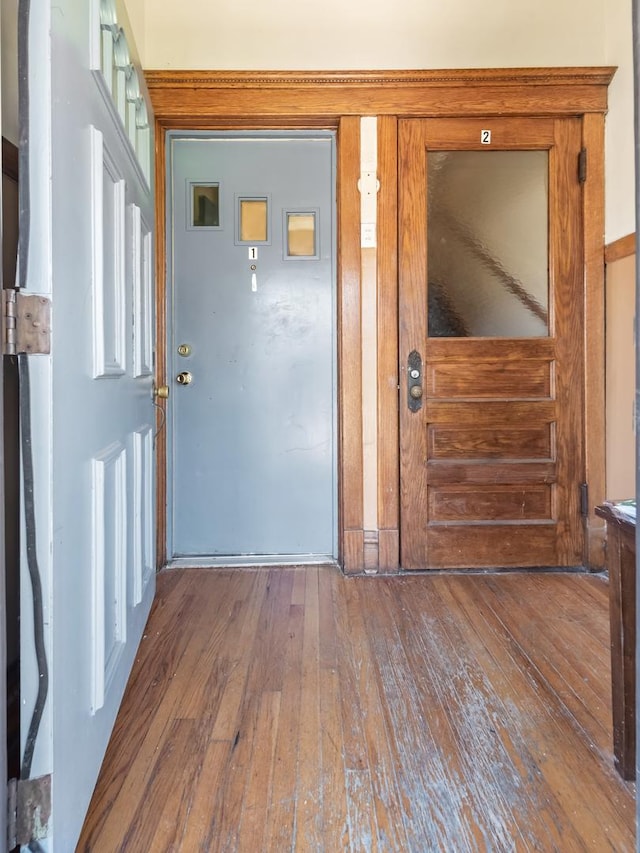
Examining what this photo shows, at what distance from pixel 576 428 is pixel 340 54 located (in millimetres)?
1965

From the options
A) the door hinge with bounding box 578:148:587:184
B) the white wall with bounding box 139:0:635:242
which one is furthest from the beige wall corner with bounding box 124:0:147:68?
the door hinge with bounding box 578:148:587:184

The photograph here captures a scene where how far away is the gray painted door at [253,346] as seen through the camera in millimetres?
2314

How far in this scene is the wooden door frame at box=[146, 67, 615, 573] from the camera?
219cm

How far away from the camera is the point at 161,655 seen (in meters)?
1.60

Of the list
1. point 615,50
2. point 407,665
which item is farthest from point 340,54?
point 407,665

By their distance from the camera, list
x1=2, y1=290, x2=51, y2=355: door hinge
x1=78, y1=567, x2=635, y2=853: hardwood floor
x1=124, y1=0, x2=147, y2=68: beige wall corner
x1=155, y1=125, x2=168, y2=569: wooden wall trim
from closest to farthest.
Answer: x1=2, y1=290, x2=51, y2=355: door hinge < x1=78, y1=567, x2=635, y2=853: hardwood floor < x1=124, y1=0, x2=147, y2=68: beige wall corner < x1=155, y1=125, x2=168, y2=569: wooden wall trim

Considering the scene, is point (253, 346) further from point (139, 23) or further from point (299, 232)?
point (139, 23)

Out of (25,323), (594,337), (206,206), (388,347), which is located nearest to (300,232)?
(206,206)

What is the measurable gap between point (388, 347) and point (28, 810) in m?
1.91

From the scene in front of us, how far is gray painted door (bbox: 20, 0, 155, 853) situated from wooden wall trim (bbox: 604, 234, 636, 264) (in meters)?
1.90

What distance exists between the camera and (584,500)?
230cm

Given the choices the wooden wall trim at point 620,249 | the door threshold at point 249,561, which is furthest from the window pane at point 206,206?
the wooden wall trim at point 620,249

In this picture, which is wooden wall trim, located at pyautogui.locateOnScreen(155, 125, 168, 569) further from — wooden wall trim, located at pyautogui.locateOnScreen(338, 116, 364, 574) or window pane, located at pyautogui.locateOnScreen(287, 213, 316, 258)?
wooden wall trim, located at pyautogui.locateOnScreen(338, 116, 364, 574)

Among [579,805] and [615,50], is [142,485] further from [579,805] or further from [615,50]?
[615,50]
